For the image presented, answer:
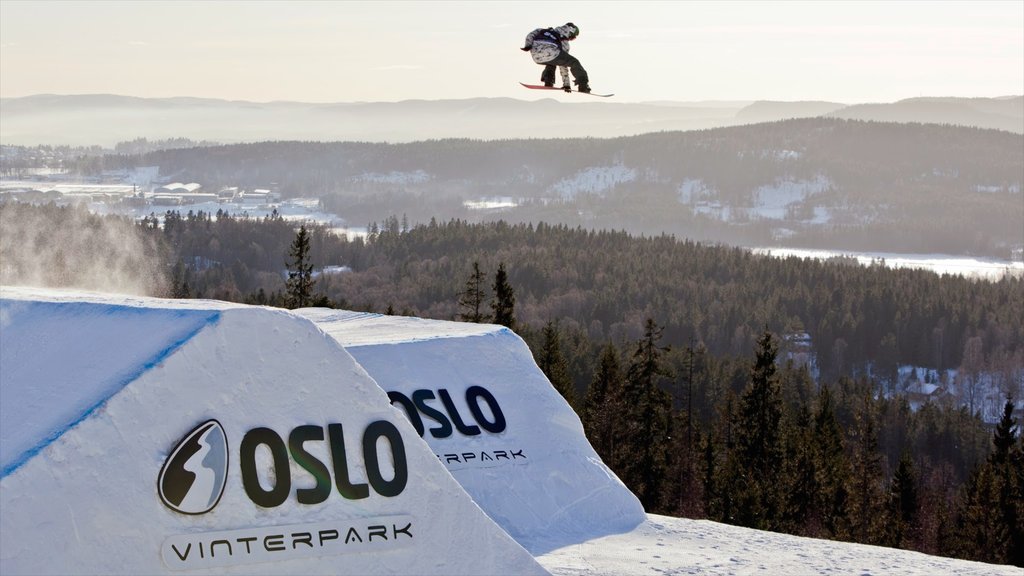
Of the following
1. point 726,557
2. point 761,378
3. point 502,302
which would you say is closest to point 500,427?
point 726,557

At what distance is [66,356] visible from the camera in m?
12.6

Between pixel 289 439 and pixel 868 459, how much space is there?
60.5 m

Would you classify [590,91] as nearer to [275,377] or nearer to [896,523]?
[275,377]

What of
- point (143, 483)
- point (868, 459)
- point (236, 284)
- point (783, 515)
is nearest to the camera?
point (143, 483)

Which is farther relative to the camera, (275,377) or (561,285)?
(561,285)

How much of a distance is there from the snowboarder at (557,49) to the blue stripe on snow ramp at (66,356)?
11.1 m

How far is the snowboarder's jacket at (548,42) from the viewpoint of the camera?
2186 cm

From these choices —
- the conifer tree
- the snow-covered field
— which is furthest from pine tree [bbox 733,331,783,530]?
the snow-covered field

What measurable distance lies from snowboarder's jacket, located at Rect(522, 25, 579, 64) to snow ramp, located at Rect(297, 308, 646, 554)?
20.0ft

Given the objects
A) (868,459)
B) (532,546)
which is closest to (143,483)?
(532,546)

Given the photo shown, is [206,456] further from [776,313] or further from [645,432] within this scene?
[776,313]

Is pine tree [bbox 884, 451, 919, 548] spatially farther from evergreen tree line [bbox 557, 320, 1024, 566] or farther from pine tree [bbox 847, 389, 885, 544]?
pine tree [bbox 847, 389, 885, 544]

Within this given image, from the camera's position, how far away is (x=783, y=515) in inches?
2122

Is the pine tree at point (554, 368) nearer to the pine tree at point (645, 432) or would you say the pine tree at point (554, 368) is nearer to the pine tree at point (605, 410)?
the pine tree at point (605, 410)
